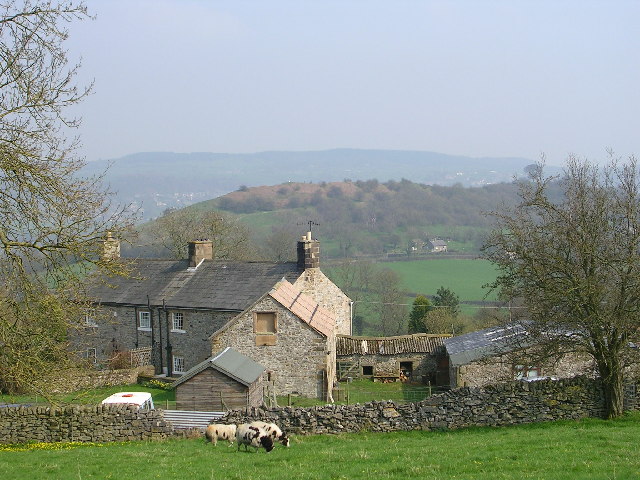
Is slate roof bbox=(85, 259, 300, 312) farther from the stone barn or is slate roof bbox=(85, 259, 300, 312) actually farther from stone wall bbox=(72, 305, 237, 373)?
the stone barn

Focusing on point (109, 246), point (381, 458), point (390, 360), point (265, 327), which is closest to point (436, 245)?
point (390, 360)

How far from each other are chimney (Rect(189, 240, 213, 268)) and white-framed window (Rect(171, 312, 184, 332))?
4.14 meters

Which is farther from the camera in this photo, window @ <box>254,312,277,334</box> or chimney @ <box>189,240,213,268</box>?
chimney @ <box>189,240,213,268</box>

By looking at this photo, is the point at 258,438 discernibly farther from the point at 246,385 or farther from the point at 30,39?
the point at 30,39

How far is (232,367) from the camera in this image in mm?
28234

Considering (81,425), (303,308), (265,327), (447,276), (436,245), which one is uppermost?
(436,245)

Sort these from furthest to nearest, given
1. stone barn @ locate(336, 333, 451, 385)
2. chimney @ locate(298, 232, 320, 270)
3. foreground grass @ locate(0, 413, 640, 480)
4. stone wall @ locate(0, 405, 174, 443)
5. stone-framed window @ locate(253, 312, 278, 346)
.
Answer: chimney @ locate(298, 232, 320, 270), stone barn @ locate(336, 333, 451, 385), stone-framed window @ locate(253, 312, 278, 346), stone wall @ locate(0, 405, 174, 443), foreground grass @ locate(0, 413, 640, 480)

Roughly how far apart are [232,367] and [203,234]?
1459 inches

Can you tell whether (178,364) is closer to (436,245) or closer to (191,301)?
(191,301)

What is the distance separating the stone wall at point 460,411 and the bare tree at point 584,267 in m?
1.06

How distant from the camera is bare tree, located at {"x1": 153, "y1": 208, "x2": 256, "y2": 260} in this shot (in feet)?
211

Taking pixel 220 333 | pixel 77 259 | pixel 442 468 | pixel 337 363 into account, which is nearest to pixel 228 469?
pixel 442 468

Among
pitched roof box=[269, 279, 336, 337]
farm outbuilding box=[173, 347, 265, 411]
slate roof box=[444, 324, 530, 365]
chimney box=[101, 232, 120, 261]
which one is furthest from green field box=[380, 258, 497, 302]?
chimney box=[101, 232, 120, 261]

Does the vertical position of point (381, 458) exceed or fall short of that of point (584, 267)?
it falls short
